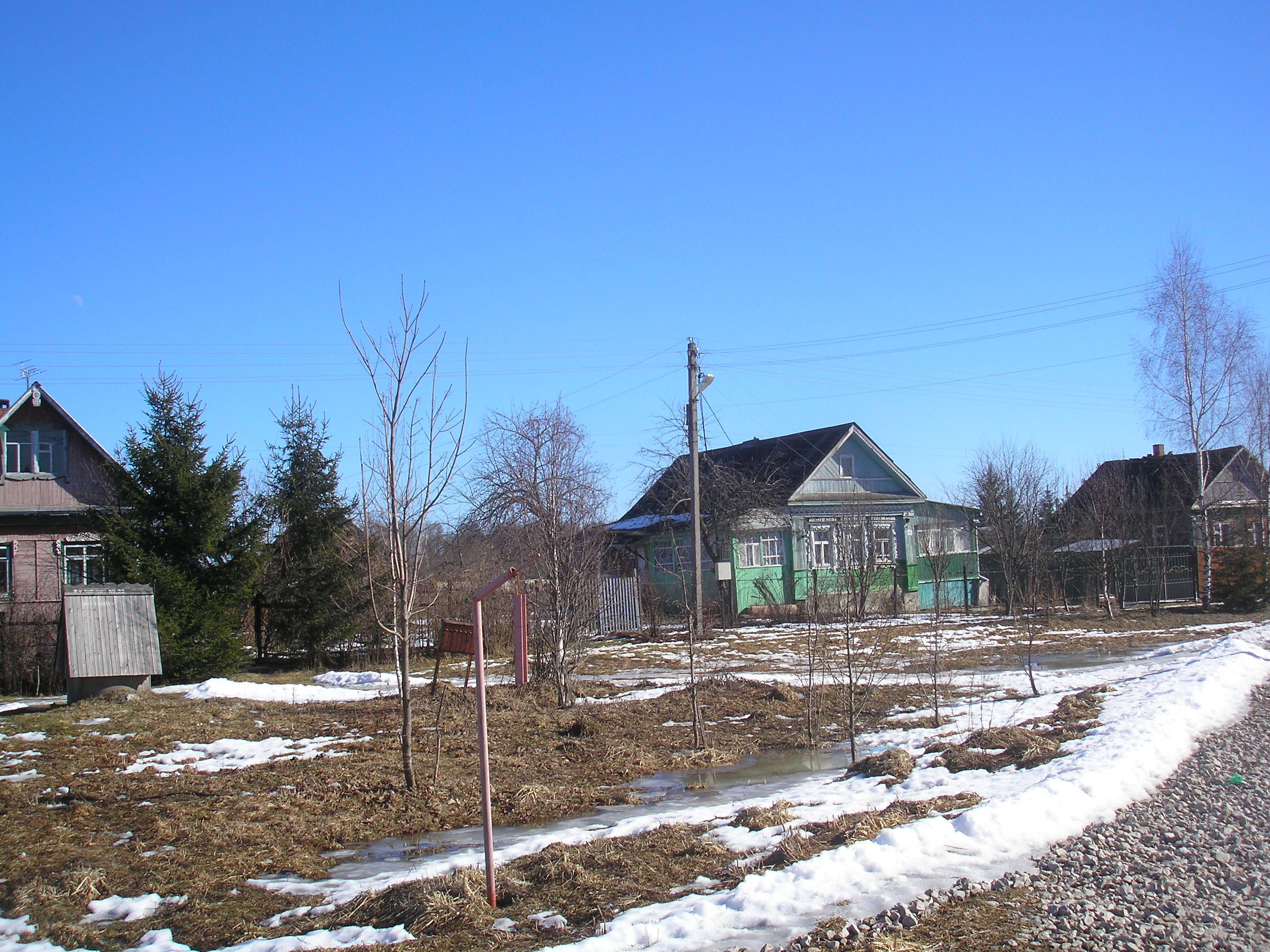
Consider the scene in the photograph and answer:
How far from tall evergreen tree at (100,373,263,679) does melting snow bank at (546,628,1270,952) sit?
14.7 metres

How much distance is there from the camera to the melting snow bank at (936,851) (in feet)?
14.7

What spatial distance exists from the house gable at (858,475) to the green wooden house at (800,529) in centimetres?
4

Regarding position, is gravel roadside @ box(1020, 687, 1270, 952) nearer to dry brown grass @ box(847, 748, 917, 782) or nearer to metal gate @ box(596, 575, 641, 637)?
dry brown grass @ box(847, 748, 917, 782)

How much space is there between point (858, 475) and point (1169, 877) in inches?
1256

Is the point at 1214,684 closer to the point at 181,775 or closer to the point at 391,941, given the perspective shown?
the point at 391,941

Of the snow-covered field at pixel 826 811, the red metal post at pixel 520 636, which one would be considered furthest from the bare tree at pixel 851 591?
the red metal post at pixel 520 636

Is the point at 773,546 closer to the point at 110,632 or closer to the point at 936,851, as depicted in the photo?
the point at 110,632

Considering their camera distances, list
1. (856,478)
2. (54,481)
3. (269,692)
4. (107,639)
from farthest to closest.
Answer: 1. (856,478)
2. (54,481)
3. (269,692)
4. (107,639)

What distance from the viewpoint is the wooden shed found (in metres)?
14.4

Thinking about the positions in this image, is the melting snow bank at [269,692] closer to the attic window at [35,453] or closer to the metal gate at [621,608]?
the metal gate at [621,608]

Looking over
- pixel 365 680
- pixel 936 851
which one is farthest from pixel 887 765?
pixel 365 680

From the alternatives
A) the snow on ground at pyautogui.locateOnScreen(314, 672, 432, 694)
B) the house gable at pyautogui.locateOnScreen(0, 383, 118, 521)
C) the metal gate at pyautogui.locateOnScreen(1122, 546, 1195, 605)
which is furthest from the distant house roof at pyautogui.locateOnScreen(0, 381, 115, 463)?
the metal gate at pyautogui.locateOnScreen(1122, 546, 1195, 605)

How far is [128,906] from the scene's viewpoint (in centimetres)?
564

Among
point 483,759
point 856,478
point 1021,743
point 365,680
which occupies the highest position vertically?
point 856,478
